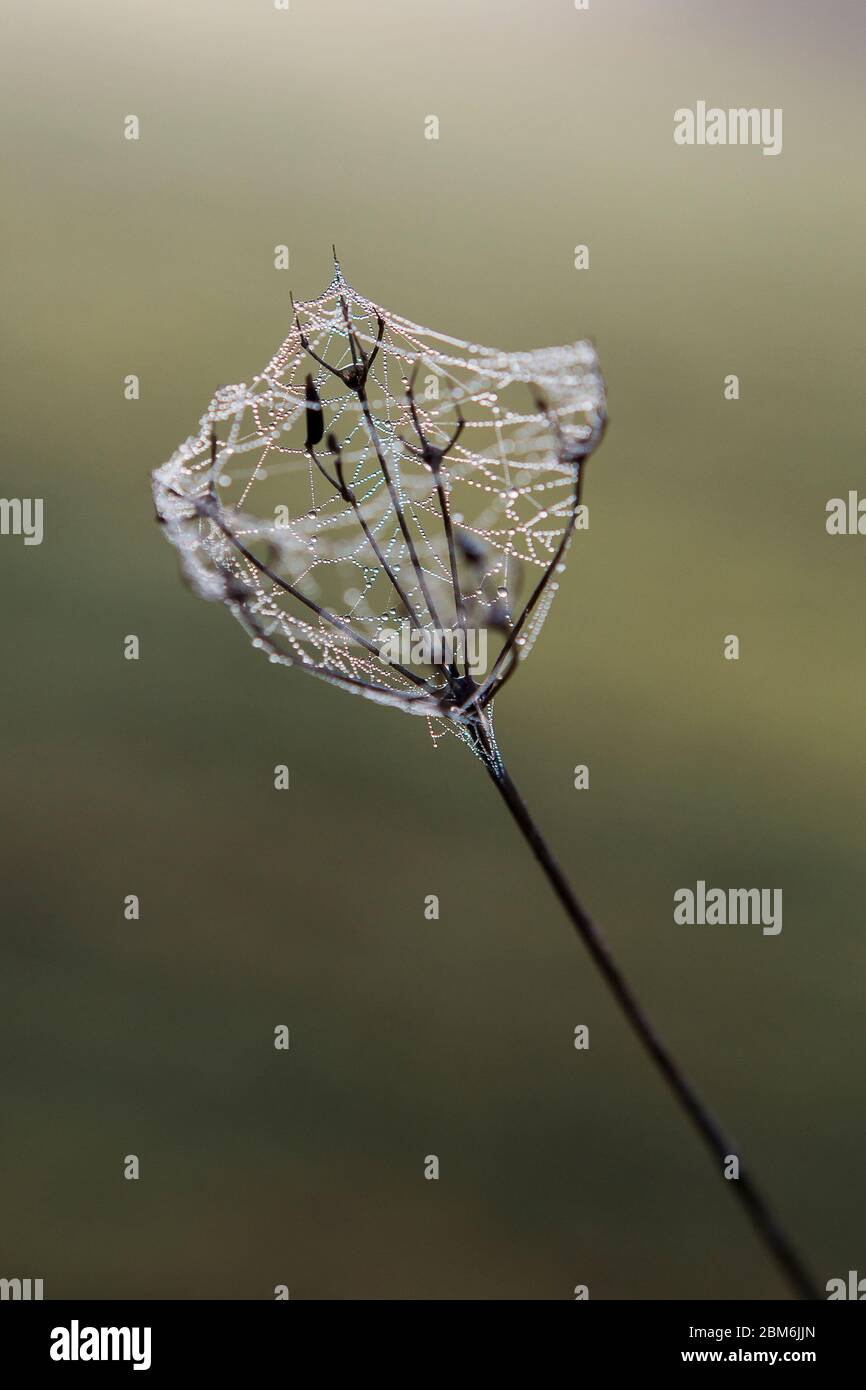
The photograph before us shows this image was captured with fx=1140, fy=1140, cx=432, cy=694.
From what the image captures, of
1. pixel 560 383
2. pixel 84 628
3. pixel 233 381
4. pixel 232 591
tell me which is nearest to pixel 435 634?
pixel 232 591

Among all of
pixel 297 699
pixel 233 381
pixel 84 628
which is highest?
pixel 233 381

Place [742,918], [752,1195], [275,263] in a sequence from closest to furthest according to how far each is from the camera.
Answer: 1. [752,1195]
2. [742,918]
3. [275,263]

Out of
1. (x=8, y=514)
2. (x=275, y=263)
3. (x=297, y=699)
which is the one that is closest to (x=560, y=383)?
(x=297, y=699)

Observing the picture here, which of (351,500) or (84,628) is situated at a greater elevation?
(84,628)

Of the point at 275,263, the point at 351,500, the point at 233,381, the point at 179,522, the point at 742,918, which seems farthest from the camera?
the point at 275,263

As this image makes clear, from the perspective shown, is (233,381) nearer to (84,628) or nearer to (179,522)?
(84,628)

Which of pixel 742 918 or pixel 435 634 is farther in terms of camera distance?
pixel 742 918
